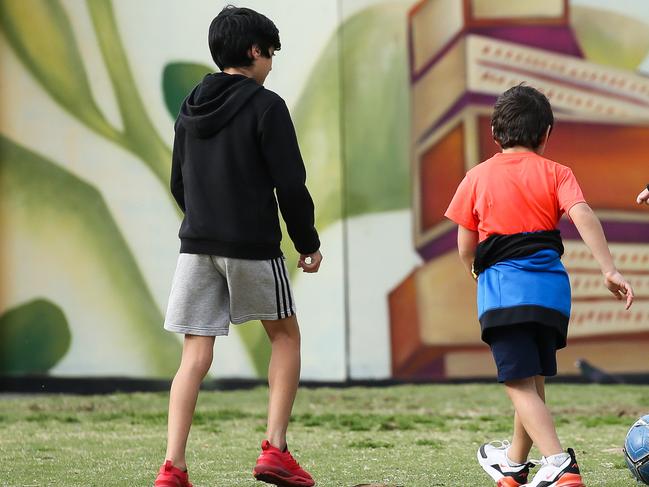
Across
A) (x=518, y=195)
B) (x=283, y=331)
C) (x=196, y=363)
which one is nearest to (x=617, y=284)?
(x=518, y=195)

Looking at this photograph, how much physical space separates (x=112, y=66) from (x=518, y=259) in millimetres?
5025

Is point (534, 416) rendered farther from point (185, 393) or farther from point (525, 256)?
point (185, 393)

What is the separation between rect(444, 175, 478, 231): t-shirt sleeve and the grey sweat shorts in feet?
2.02

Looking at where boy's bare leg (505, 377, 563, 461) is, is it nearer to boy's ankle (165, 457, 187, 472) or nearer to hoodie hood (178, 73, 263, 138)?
boy's ankle (165, 457, 187, 472)

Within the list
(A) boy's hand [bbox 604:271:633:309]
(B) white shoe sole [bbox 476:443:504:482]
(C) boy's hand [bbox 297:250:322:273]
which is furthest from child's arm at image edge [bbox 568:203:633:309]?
(C) boy's hand [bbox 297:250:322:273]

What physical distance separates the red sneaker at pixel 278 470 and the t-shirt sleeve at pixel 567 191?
3.93ft

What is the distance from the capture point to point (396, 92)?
8.25m

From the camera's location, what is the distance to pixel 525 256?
3934 millimetres

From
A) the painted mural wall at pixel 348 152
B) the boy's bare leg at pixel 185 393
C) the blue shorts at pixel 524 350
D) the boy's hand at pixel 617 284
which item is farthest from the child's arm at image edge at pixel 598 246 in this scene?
the painted mural wall at pixel 348 152

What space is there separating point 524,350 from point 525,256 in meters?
0.30

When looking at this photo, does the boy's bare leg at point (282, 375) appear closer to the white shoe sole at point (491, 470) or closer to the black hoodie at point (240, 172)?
the black hoodie at point (240, 172)

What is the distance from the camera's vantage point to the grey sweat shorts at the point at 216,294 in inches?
159

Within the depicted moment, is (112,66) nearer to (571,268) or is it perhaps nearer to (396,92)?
(396,92)

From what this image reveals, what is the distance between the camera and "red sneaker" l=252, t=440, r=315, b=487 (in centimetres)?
395
